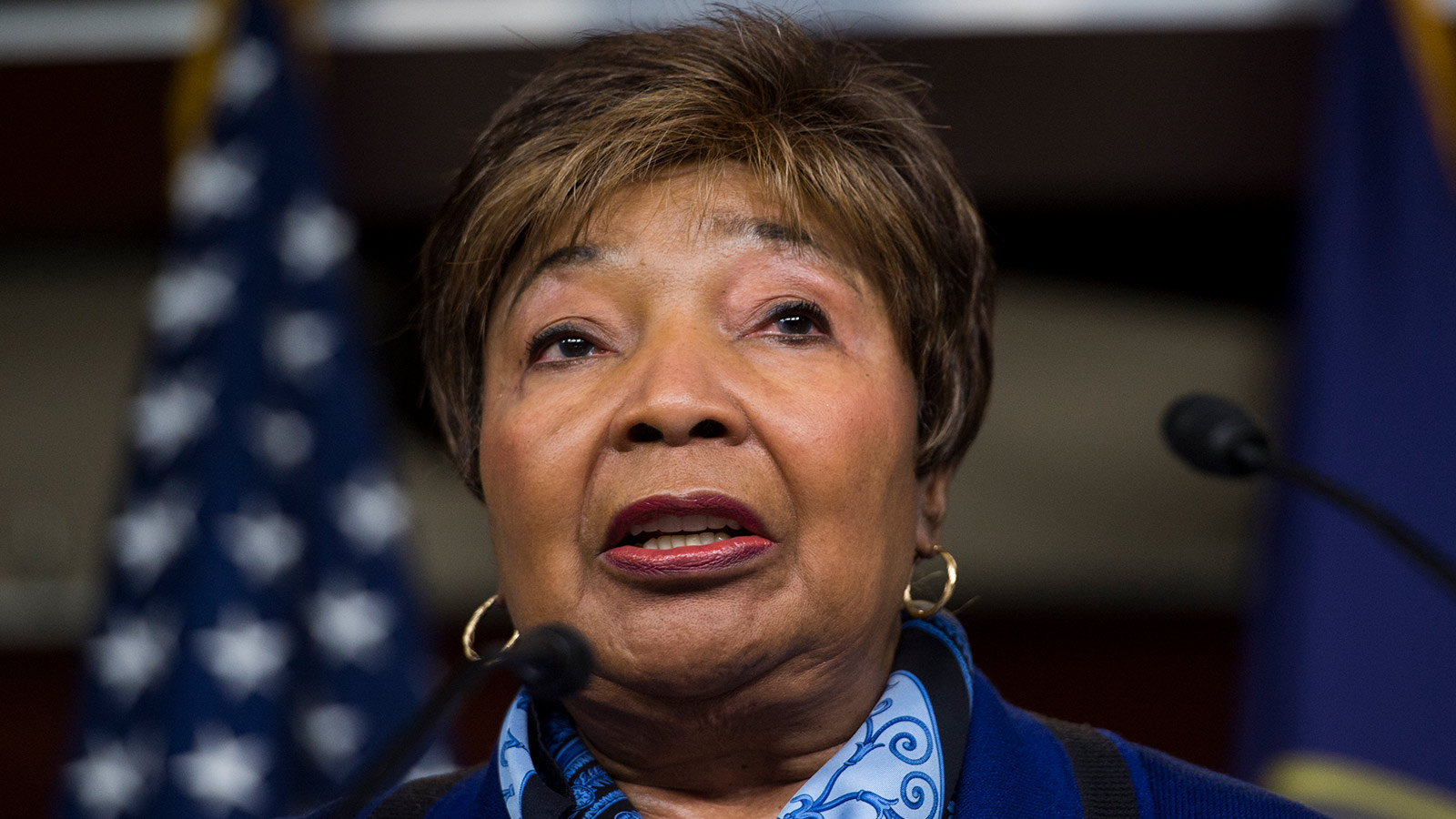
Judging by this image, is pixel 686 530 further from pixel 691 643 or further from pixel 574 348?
pixel 574 348

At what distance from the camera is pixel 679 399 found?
3.48ft

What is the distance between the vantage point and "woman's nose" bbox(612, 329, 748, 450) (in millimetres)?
1062

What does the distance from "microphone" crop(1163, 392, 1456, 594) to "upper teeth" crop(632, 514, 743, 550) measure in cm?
51

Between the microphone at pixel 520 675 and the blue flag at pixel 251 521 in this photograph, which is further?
the blue flag at pixel 251 521

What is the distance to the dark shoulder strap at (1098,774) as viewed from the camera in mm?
1149

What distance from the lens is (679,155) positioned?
3.86 ft

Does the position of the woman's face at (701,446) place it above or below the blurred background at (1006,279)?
above

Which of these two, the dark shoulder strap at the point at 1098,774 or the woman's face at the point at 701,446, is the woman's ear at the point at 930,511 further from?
the dark shoulder strap at the point at 1098,774

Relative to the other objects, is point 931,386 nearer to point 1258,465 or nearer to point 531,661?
point 1258,465

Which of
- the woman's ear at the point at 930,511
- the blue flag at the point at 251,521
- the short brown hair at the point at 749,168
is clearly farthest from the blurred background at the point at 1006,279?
the woman's ear at the point at 930,511

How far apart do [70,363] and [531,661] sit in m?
4.46

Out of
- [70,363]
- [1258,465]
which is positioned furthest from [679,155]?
[70,363]

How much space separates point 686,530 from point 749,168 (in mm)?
316

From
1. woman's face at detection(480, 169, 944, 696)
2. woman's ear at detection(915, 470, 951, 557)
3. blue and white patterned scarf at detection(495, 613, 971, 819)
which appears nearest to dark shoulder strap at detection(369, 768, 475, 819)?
blue and white patterned scarf at detection(495, 613, 971, 819)
